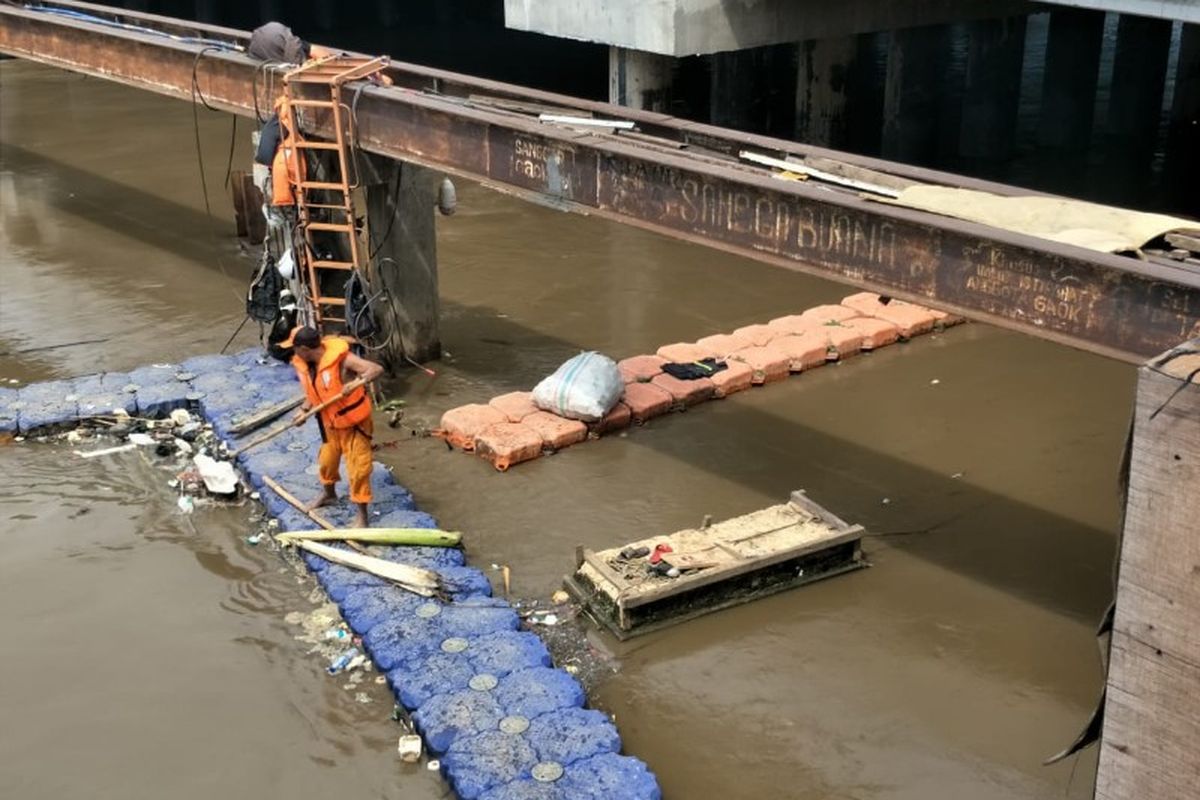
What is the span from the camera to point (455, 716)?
254 inches

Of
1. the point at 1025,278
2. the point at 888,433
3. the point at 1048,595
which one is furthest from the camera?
the point at 888,433

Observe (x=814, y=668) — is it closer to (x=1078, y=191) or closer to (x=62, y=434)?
(x=62, y=434)

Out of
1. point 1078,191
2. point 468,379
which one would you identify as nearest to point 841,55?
point 1078,191

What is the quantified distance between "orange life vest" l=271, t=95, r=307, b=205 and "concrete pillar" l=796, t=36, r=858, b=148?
383 inches

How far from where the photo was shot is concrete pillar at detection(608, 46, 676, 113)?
54.5 ft

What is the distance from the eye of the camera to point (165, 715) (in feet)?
22.3

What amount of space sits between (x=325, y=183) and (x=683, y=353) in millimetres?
3246

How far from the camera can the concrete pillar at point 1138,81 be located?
19594 mm

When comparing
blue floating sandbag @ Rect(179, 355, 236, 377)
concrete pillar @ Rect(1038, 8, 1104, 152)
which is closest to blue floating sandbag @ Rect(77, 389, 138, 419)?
blue floating sandbag @ Rect(179, 355, 236, 377)

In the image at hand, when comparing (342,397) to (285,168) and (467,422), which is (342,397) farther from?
(285,168)

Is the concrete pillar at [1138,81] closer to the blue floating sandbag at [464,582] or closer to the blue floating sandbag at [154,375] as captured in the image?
the blue floating sandbag at [154,375]

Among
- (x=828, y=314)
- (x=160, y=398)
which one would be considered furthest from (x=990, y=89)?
(x=160, y=398)

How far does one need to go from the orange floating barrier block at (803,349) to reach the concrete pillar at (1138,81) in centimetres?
1141

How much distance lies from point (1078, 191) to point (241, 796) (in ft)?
48.4
